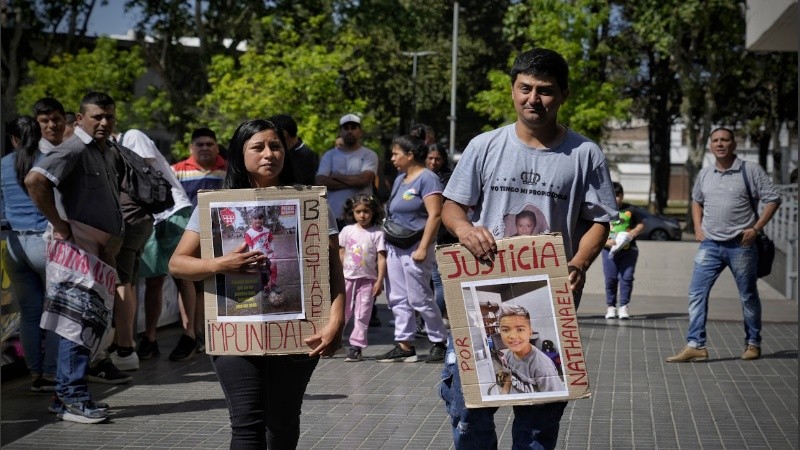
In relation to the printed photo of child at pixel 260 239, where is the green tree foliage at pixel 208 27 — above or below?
above

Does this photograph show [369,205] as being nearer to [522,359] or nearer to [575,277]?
[575,277]

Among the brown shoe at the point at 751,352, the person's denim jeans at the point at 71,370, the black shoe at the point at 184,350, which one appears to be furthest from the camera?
the brown shoe at the point at 751,352

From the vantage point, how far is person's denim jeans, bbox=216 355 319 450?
4.61 m

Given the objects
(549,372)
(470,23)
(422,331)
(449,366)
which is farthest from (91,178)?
(470,23)

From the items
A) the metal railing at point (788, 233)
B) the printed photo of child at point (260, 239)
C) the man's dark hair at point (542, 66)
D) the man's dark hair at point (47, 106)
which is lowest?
the metal railing at point (788, 233)

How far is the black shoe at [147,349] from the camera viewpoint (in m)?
10.2

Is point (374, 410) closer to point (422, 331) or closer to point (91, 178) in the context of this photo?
point (91, 178)

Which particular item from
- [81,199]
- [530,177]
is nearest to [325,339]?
[530,177]

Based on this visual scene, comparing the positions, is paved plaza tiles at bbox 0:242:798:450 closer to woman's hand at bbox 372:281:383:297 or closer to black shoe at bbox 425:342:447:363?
black shoe at bbox 425:342:447:363

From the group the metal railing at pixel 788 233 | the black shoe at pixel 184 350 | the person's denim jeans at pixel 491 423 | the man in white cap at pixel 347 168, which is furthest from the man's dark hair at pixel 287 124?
the metal railing at pixel 788 233

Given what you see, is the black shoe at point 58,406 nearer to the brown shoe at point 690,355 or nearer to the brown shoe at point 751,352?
the brown shoe at point 690,355

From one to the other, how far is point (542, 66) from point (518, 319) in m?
0.94

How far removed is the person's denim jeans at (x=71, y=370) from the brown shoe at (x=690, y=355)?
198 inches

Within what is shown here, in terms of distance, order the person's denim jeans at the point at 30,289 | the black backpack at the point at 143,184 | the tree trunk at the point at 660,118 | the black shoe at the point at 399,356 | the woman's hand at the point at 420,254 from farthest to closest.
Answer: the tree trunk at the point at 660,118 → the black shoe at the point at 399,356 → the woman's hand at the point at 420,254 → the black backpack at the point at 143,184 → the person's denim jeans at the point at 30,289
